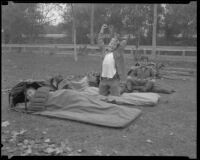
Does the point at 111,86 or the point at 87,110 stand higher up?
the point at 111,86

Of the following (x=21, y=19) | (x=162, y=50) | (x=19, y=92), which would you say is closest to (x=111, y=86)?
(x=19, y=92)

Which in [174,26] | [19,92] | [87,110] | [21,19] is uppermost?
[21,19]

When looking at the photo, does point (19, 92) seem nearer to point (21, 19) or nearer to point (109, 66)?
point (109, 66)

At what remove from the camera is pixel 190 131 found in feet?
17.7

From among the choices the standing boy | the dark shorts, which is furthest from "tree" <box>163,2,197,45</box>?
the dark shorts

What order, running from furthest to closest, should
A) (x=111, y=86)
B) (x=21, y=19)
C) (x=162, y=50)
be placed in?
1. (x=21, y=19)
2. (x=162, y=50)
3. (x=111, y=86)

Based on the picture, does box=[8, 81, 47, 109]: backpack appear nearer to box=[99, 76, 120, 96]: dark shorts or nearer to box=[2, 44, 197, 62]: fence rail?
box=[99, 76, 120, 96]: dark shorts

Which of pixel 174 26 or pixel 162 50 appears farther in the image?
pixel 174 26

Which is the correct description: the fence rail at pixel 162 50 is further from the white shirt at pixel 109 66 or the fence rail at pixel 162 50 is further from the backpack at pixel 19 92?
the backpack at pixel 19 92

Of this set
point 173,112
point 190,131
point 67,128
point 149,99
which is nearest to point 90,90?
point 149,99

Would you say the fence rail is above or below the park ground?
above

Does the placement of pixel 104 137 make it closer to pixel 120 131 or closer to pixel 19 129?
pixel 120 131

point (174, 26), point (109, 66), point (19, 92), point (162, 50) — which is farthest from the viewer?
point (174, 26)

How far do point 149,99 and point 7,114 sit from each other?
3.25 m
